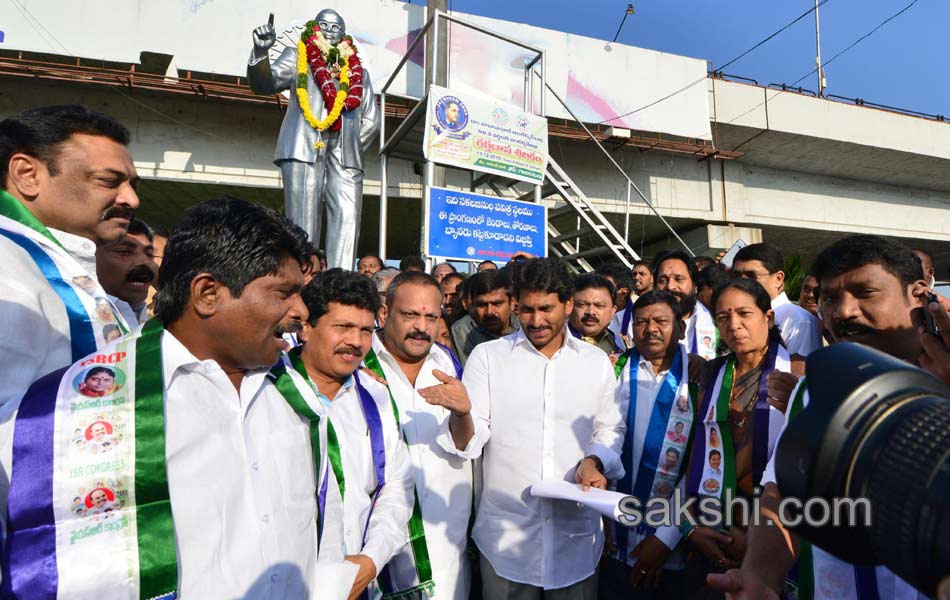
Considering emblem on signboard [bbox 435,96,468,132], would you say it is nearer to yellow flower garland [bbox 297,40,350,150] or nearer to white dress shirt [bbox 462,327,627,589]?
yellow flower garland [bbox 297,40,350,150]

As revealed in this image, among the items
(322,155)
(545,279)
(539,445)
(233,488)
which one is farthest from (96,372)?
(322,155)

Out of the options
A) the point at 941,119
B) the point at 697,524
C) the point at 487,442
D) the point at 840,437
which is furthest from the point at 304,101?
the point at 941,119

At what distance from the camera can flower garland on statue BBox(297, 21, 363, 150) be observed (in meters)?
5.11

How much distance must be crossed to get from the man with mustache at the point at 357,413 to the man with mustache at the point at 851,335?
1.10 metres

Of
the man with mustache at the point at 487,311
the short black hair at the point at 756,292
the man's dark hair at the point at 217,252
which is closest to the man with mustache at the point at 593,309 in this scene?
the man with mustache at the point at 487,311

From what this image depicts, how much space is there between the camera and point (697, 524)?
2.19m

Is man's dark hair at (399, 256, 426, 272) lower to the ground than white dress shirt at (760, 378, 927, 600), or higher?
higher

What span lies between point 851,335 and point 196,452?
1.72 meters

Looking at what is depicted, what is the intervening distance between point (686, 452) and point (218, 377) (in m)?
1.99

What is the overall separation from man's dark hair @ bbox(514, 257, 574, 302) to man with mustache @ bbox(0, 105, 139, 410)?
160 cm

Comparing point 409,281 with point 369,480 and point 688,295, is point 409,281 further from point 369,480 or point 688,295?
point 688,295

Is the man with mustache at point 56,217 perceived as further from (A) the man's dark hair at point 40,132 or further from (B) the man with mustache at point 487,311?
(B) the man with mustache at point 487,311

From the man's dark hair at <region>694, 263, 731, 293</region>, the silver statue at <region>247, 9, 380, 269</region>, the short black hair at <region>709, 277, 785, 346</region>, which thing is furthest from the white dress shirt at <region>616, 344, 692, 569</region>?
the silver statue at <region>247, 9, 380, 269</region>

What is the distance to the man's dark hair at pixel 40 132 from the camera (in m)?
1.42
